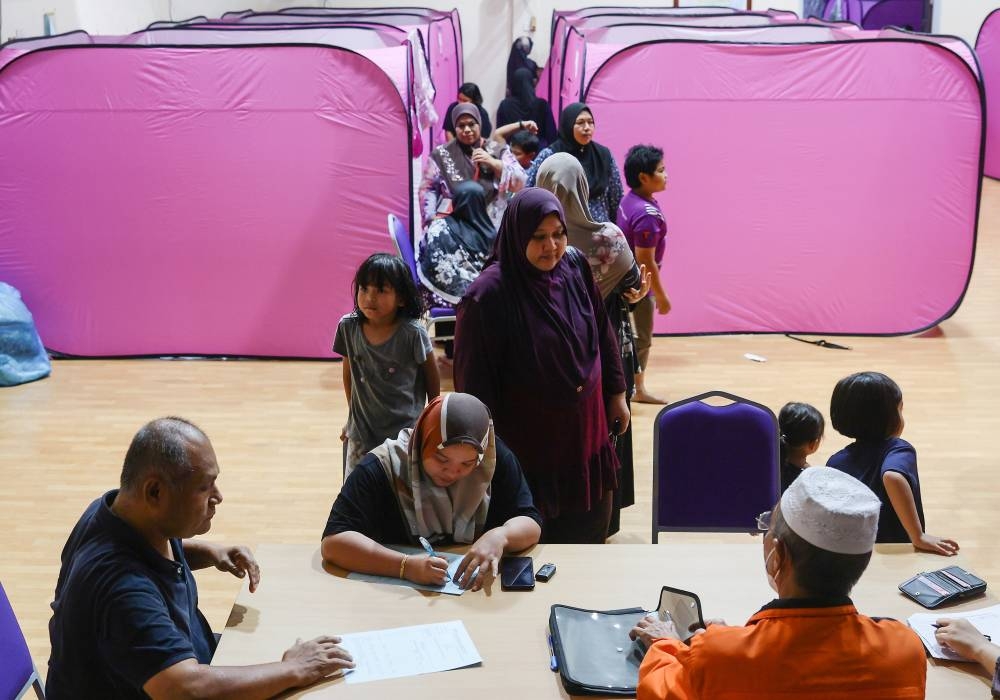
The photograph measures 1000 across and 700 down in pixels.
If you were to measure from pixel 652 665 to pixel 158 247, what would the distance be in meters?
4.75

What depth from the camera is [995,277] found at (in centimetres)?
771

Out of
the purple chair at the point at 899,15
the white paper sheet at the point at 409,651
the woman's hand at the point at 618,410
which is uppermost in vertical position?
the purple chair at the point at 899,15

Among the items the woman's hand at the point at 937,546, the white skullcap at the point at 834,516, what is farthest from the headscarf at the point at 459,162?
the white skullcap at the point at 834,516

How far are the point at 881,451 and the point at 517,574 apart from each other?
105 cm

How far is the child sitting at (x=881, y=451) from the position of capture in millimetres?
2646

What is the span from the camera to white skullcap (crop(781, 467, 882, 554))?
1672 mm

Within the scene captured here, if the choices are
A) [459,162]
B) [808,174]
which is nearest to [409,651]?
[459,162]

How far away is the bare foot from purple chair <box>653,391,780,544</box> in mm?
2021

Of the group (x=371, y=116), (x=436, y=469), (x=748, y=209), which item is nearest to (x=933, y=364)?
(x=748, y=209)

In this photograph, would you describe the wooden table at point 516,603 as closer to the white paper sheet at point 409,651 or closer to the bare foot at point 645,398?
the white paper sheet at point 409,651

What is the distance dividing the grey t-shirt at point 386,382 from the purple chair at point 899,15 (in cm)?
A: 1072

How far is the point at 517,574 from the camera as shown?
2424 mm

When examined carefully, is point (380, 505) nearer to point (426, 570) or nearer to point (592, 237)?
point (426, 570)

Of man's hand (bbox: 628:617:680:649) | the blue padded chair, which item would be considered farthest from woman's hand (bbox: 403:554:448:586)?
the blue padded chair
